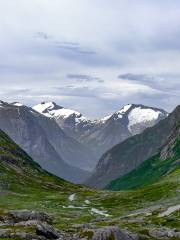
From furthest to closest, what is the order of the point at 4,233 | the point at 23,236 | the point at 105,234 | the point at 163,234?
the point at 163,234 → the point at 105,234 → the point at 4,233 → the point at 23,236

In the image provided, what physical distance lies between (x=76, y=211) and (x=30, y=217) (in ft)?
276

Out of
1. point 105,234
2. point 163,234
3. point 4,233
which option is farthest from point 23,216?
point 105,234

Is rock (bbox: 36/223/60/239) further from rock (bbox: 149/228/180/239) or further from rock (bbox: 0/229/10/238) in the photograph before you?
rock (bbox: 149/228/180/239)

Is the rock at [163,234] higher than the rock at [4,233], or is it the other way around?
the rock at [4,233]

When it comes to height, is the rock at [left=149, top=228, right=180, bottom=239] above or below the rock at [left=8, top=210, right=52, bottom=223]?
below

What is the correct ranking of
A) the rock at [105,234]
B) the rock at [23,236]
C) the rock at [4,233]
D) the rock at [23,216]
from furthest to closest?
the rock at [23,216] → the rock at [105,234] → the rock at [4,233] → the rock at [23,236]

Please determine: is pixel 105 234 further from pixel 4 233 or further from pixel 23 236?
pixel 4 233

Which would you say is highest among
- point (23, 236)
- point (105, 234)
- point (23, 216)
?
point (23, 236)

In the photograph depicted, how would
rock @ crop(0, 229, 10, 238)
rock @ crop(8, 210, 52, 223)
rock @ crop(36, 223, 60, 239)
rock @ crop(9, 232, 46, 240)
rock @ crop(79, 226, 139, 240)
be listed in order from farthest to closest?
rock @ crop(8, 210, 52, 223) → rock @ crop(36, 223, 60, 239) → rock @ crop(79, 226, 139, 240) → rock @ crop(0, 229, 10, 238) → rock @ crop(9, 232, 46, 240)

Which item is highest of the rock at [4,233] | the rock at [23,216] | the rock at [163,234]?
the rock at [4,233]

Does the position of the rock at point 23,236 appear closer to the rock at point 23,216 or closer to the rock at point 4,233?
the rock at point 4,233

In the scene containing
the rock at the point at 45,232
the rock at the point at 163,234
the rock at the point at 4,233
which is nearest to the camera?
the rock at the point at 4,233

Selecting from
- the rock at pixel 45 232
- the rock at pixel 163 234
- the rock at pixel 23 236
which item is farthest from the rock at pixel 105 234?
the rock at pixel 163 234

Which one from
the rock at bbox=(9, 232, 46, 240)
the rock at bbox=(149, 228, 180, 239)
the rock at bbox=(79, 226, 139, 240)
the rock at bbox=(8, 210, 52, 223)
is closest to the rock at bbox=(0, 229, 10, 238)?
the rock at bbox=(9, 232, 46, 240)
